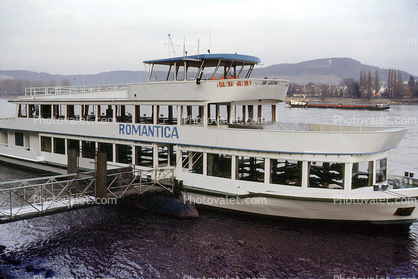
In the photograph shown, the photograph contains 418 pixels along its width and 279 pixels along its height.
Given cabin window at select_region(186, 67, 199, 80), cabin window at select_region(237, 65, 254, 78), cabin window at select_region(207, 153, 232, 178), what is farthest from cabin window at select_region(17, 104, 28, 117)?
cabin window at select_region(237, 65, 254, 78)

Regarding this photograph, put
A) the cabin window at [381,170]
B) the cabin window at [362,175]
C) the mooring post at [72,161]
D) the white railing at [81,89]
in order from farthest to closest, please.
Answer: the white railing at [81,89] < the mooring post at [72,161] < the cabin window at [381,170] < the cabin window at [362,175]

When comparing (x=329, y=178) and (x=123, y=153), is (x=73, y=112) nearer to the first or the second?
(x=123, y=153)

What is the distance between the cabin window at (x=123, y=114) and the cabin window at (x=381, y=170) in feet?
33.3

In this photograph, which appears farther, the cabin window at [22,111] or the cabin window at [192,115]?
the cabin window at [22,111]

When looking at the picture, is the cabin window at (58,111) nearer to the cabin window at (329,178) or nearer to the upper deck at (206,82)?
the upper deck at (206,82)

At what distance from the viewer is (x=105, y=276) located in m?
10.3

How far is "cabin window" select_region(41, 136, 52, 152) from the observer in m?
19.3

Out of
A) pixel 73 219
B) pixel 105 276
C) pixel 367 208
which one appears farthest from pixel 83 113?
pixel 367 208

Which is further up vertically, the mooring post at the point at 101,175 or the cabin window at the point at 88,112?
the cabin window at the point at 88,112

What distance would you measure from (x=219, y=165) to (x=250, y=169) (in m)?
1.18

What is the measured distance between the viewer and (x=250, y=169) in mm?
13148

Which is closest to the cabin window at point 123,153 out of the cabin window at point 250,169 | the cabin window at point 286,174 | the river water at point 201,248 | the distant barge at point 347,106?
the river water at point 201,248

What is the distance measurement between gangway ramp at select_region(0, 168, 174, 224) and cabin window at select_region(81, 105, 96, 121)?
443 cm

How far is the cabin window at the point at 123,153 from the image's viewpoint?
16.0 metres
